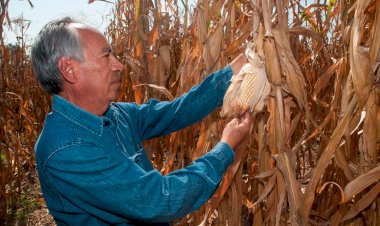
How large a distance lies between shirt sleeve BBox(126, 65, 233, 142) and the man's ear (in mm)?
413

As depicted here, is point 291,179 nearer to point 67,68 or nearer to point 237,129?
point 237,129

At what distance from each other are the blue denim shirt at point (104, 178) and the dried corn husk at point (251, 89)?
16 cm

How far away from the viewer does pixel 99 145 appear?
1.17 metres

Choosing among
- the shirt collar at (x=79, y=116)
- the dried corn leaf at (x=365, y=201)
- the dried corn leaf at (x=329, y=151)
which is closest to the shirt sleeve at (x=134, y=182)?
the shirt collar at (x=79, y=116)

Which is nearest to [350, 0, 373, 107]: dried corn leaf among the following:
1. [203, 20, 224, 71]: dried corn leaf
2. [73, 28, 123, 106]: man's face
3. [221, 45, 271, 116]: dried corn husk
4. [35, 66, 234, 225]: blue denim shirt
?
[221, 45, 271, 116]: dried corn husk

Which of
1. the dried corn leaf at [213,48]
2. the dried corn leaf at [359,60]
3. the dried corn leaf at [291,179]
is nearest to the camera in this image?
the dried corn leaf at [359,60]

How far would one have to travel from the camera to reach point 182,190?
109cm

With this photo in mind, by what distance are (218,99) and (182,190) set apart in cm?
44

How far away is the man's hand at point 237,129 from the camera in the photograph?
3.64ft

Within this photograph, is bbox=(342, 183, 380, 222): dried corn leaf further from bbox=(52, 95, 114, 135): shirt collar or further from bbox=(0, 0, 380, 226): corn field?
bbox=(52, 95, 114, 135): shirt collar

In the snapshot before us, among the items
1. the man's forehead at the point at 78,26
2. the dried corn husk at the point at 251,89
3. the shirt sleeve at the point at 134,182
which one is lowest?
the shirt sleeve at the point at 134,182

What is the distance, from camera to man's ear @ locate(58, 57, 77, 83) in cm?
125

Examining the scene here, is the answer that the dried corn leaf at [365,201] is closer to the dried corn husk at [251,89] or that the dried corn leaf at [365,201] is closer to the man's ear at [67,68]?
the dried corn husk at [251,89]

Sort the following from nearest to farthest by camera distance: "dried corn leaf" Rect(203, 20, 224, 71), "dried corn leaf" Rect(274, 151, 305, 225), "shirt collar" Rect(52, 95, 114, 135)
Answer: "dried corn leaf" Rect(274, 151, 305, 225) → "shirt collar" Rect(52, 95, 114, 135) → "dried corn leaf" Rect(203, 20, 224, 71)
